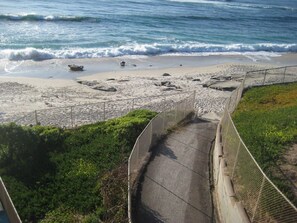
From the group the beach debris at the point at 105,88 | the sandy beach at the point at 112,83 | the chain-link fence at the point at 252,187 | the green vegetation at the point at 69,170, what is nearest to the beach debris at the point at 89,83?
the sandy beach at the point at 112,83

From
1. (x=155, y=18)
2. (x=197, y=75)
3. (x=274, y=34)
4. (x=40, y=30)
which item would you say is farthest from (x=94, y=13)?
(x=197, y=75)

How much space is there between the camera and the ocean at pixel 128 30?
54594 mm

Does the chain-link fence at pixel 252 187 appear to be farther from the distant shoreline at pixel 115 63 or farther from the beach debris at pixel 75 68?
the beach debris at pixel 75 68

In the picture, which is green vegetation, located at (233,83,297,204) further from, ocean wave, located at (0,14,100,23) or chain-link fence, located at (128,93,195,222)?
ocean wave, located at (0,14,100,23)

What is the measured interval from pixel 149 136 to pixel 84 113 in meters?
8.55

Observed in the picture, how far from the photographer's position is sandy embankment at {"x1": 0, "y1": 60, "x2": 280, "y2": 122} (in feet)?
98.3

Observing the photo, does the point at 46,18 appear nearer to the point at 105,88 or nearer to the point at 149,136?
the point at 105,88

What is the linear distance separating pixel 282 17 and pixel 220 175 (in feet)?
330

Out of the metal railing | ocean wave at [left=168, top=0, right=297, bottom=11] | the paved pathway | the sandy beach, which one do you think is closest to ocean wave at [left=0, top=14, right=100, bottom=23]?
the sandy beach

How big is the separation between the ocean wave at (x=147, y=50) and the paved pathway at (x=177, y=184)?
31451mm

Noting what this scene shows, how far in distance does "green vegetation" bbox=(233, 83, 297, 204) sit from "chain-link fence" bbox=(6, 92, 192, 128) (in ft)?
22.8

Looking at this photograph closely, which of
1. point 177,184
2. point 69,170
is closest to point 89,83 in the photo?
point 69,170

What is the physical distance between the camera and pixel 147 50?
56.3 meters

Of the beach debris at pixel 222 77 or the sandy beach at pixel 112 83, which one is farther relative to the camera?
the beach debris at pixel 222 77
